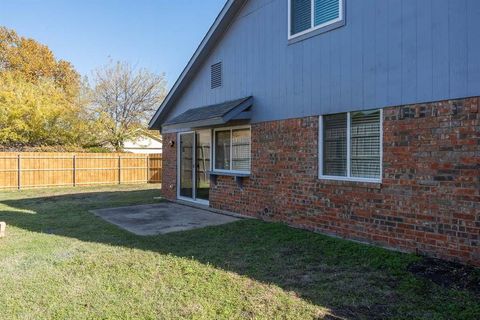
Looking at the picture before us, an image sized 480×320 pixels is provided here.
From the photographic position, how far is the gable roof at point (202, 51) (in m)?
10.3

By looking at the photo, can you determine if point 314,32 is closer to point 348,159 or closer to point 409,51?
point 409,51

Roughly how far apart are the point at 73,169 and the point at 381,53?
63.2 ft

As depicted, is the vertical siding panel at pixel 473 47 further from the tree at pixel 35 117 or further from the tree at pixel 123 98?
the tree at pixel 123 98

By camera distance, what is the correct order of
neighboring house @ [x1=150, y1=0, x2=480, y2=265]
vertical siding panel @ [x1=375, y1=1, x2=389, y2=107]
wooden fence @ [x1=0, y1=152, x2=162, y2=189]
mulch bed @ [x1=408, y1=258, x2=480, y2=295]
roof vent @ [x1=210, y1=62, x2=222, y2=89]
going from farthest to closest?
wooden fence @ [x1=0, y1=152, x2=162, y2=189], roof vent @ [x1=210, y1=62, x2=222, y2=89], vertical siding panel @ [x1=375, y1=1, x2=389, y2=107], neighboring house @ [x1=150, y1=0, x2=480, y2=265], mulch bed @ [x1=408, y1=258, x2=480, y2=295]

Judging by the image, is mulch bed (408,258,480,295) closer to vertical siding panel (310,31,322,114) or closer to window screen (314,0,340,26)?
vertical siding panel (310,31,322,114)

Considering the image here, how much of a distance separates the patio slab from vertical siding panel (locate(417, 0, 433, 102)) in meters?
5.32

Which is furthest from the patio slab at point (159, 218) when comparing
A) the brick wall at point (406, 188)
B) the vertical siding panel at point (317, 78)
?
the vertical siding panel at point (317, 78)

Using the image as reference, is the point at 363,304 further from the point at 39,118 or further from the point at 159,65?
the point at 159,65

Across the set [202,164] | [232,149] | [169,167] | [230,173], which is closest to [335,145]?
[230,173]

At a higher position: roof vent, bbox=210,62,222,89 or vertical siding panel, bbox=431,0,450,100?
roof vent, bbox=210,62,222,89

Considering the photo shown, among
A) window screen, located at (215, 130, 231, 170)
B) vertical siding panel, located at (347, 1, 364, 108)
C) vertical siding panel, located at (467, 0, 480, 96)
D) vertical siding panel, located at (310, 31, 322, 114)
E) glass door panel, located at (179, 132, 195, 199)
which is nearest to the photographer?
vertical siding panel, located at (467, 0, 480, 96)

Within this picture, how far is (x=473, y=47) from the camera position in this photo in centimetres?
545

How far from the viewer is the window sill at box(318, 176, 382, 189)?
6.81 m

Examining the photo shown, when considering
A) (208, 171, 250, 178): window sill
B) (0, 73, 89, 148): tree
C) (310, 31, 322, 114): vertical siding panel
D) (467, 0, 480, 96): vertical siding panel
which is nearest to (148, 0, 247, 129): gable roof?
(310, 31, 322, 114): vertical siding panel
